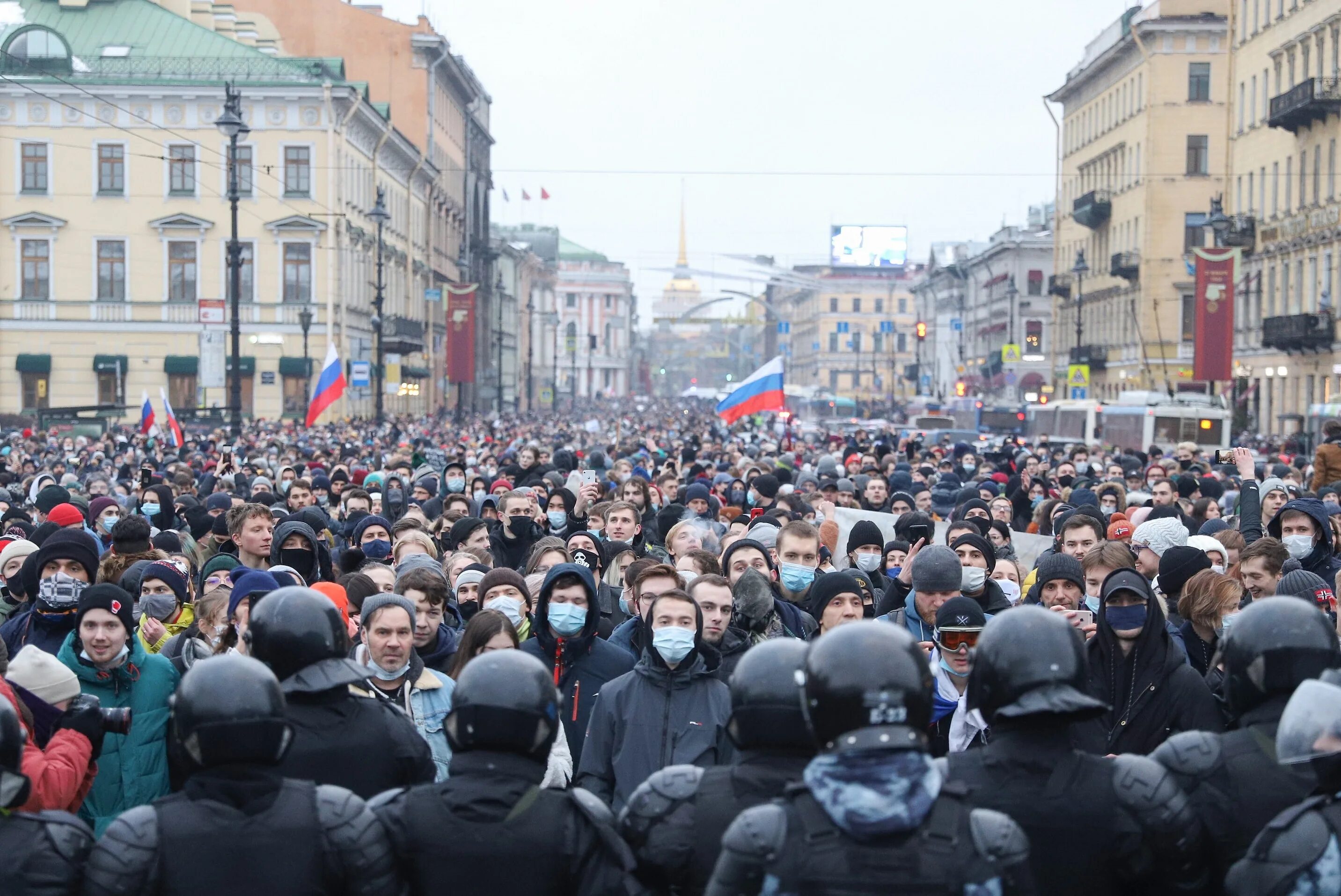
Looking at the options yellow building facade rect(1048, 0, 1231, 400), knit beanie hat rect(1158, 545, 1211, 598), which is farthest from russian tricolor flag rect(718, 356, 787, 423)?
yellow building facade rect(1048, 0, 1231, 400)

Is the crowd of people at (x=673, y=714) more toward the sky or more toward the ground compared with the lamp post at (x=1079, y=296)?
more toward the ground

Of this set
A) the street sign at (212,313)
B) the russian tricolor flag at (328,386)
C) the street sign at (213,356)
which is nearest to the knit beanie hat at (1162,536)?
the russian tricolor flag at (328,386)

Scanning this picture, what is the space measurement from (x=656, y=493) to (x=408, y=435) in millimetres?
28307

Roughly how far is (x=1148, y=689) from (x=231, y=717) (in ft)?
10.8

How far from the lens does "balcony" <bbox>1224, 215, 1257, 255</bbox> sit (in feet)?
177

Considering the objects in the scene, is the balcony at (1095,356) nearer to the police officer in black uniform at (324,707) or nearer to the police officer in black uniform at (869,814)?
the police officer in black uniform at (324,707)

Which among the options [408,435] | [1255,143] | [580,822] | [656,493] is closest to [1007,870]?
[580,822]

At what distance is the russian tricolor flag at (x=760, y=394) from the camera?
29.0 m

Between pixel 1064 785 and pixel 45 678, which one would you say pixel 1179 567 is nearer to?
pixel 1064 785

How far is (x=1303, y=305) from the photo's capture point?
1970 inches

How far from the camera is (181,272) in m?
59.3

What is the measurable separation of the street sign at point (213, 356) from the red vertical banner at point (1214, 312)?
20.8m

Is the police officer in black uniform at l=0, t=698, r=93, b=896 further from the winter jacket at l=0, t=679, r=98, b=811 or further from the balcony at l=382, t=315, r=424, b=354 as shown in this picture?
the balcony at l=382, t=315, r=424, b=354

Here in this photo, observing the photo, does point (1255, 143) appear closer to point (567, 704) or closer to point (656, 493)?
point (656, 493)
